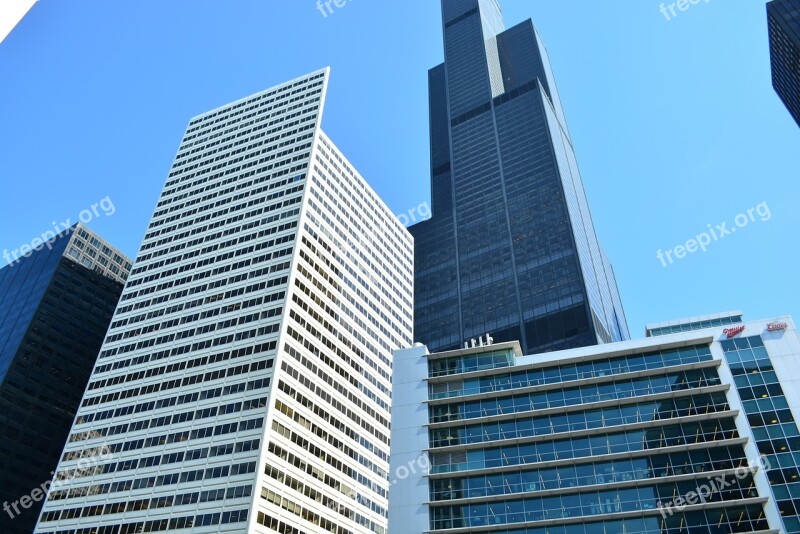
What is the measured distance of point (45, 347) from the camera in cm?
15562

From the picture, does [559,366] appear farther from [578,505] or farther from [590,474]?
[578,505]

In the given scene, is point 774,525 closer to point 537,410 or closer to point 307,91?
point 537,410

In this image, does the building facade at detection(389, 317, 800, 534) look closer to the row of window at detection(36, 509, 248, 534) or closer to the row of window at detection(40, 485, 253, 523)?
the row of window at detection(36, 509, 248, 534)

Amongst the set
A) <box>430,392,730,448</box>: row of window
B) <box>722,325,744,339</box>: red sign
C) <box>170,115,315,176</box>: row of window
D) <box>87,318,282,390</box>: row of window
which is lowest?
<box>430,392,730,448</box>: row of window

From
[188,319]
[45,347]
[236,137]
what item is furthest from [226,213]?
[45,347]

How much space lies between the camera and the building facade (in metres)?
66.1

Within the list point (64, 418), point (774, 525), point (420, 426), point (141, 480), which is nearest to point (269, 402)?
point (141, 480)

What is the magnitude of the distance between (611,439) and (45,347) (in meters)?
133

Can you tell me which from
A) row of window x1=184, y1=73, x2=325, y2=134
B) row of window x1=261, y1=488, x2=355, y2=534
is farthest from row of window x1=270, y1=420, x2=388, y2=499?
row of window x1=184, y1=73, x2=325, y2=134

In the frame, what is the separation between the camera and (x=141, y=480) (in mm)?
101562

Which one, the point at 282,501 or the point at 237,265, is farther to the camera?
the point at 237,265

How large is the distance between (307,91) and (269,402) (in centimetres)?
8386

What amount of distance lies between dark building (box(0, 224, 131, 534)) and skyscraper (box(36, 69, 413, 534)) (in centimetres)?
3361

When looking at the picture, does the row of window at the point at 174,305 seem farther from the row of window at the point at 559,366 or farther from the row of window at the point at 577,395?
the row of window at the point at 577,395
